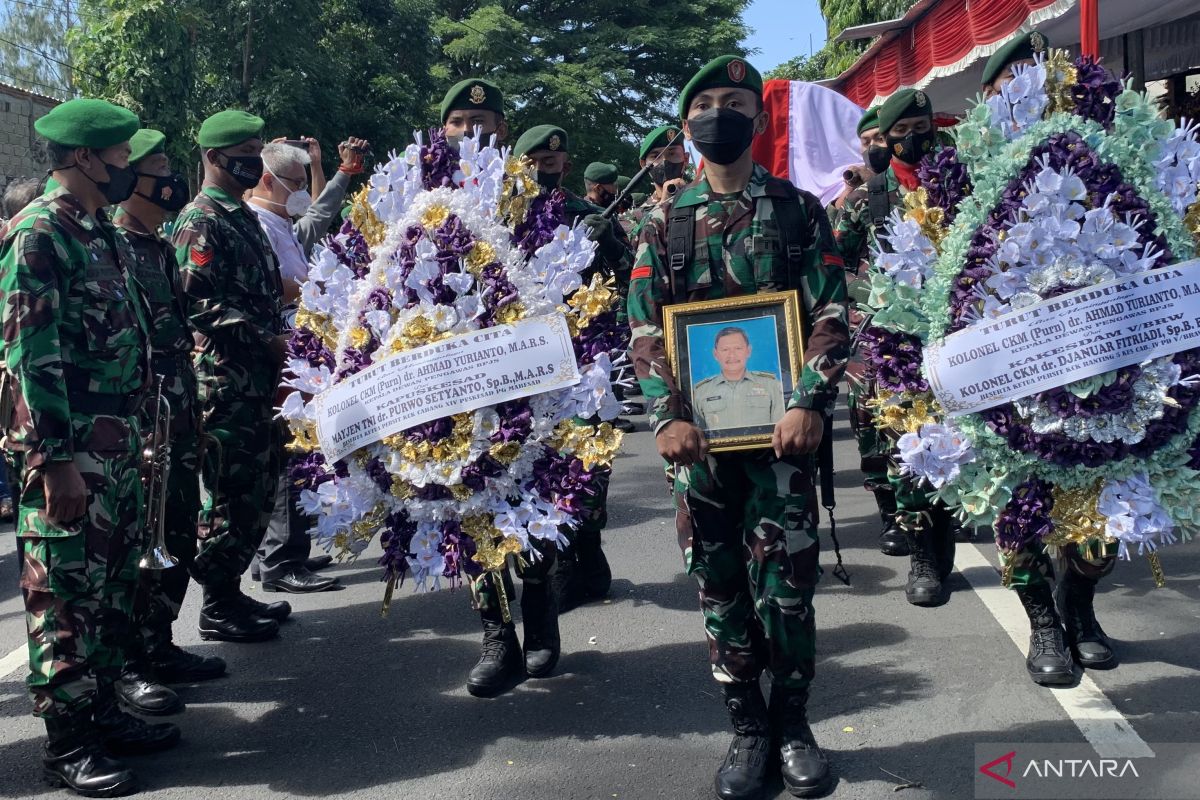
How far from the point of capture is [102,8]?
20.2 meters

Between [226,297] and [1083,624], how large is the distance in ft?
12.8

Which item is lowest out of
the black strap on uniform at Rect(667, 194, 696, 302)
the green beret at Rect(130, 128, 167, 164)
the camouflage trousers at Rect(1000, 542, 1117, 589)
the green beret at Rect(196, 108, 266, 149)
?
the camouflage trousers at Rect(1000, 542, 1117, 589)

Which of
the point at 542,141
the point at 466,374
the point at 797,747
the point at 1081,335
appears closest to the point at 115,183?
the point at 466,374

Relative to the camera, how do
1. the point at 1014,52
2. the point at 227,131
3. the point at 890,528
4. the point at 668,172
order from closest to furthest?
the point at 1014,52
the point at 227,131
the point at 890,528
the point at 668,172

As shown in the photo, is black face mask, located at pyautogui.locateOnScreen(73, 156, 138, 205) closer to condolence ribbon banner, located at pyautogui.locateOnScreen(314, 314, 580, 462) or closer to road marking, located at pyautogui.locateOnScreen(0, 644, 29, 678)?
condolence ribbon banner, located at pyautogui.locateOnScreen(314, 314, 580, 462)

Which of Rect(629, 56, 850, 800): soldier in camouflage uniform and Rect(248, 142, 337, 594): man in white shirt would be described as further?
Rect(248, 142, 337, 594): man in white shirt

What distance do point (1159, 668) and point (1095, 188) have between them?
1.89 m

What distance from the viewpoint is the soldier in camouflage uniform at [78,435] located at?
3.80 meters

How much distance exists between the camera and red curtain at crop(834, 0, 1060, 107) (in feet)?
27.0

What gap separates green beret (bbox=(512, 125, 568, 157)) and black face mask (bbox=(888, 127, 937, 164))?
1581 mm

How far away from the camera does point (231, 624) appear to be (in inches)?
217

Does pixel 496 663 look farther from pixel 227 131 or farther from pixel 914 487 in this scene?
pixel 227 131

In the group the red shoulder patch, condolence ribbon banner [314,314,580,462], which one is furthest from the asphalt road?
the red shoulder patch

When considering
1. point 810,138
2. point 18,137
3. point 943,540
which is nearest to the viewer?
point 943,540
